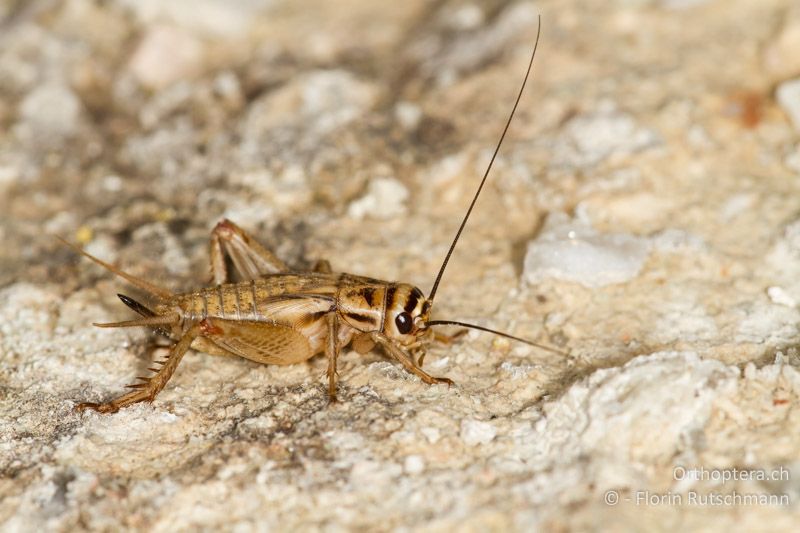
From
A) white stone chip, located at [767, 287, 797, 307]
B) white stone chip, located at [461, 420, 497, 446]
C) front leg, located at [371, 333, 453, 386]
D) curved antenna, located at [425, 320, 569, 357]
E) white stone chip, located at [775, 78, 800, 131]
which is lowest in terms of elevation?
white stone chip, located at [461, 420, 497, 446]

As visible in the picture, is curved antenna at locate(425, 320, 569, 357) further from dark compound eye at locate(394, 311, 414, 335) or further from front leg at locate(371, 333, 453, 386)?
front leg at locate(371, 333, 453, 386)

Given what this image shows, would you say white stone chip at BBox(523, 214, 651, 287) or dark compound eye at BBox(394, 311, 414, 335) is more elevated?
white stone chip at BBox(523, 214, 651, 287)

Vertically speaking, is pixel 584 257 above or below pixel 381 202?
below

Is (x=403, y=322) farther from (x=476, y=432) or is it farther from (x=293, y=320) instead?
(x=476, y=432)

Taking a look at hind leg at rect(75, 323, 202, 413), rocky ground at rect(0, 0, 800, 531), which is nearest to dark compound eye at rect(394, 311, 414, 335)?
rocky ground at rect(0, 0, 800, 531)

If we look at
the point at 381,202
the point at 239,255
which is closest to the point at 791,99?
the point at 381,202

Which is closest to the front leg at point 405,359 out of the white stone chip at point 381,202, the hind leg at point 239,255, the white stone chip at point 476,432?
the white stone chip at point 476,432

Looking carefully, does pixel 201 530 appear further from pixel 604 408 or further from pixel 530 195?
pixel 530 195
